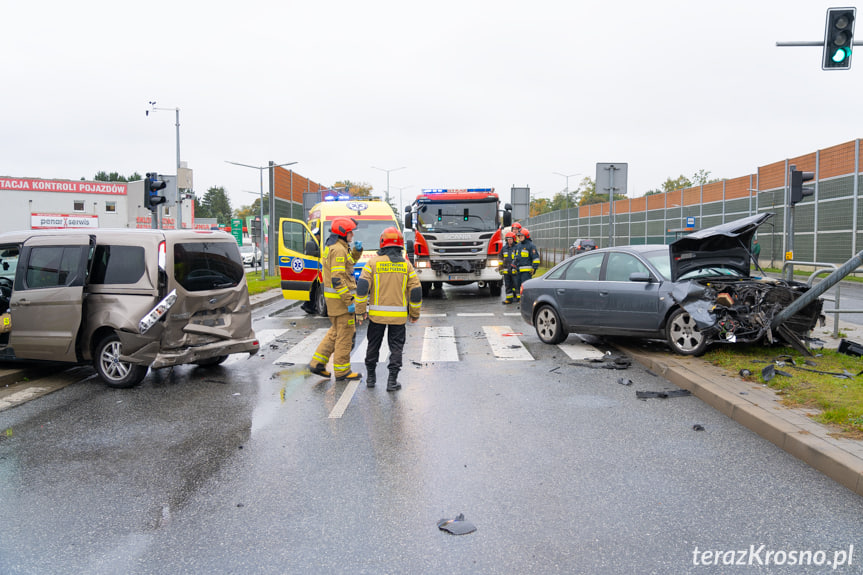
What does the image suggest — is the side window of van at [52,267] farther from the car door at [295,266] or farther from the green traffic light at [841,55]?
the green traffic light at [841,55]

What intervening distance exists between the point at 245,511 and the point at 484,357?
6.06 m

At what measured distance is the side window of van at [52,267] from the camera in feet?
26.0

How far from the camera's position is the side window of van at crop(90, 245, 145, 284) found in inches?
305

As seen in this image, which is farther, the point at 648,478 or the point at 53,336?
the point at 53,336

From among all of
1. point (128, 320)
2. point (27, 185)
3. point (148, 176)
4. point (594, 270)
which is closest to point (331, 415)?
point (128, 320)

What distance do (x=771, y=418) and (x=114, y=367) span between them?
275 inches

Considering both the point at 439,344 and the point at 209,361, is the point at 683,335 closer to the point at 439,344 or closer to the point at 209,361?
the point at 439,344

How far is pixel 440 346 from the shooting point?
11008 millimetres

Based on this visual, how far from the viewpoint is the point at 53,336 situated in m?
7.89

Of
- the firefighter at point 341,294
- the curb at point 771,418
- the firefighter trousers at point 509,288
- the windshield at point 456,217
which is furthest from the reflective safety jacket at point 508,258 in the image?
the firefighter at point 341,294

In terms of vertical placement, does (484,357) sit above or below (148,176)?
below

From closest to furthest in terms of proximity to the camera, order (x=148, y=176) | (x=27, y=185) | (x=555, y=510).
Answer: (x=555, y=510) < (x=148, y=176) < (x=27, y=185)

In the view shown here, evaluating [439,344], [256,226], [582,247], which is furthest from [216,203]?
[439,344]

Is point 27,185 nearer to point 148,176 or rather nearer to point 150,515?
point 148,176
